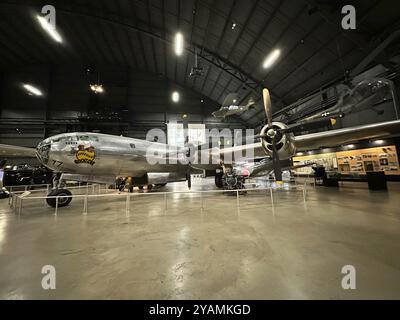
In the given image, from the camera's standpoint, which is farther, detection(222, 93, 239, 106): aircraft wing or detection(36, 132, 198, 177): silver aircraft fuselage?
detection(222, 93, 239, 106): aircraft wing

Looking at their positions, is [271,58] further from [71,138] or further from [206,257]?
[206,257]

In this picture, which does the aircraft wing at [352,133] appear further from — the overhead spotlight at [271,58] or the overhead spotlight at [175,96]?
the overhead spotlight at [175,96]

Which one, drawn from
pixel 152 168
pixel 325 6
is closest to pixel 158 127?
pixel 152 168

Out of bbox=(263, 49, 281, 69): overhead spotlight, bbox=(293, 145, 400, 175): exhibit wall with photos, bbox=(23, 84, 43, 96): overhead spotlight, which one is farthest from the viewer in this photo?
bbox=(23, 84, 43, 96): overhead spotlight

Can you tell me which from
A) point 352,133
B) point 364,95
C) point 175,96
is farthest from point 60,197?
point 175,96

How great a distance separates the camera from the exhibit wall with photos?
41.7ft

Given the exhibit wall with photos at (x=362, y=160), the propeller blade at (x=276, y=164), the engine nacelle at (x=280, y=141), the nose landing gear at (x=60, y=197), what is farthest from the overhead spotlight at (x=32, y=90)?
the exhibit wall with photos at (x=362, y=160)

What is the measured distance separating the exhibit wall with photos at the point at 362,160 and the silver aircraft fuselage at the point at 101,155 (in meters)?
16.7

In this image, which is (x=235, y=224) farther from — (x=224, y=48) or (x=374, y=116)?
(x=224, y=48)

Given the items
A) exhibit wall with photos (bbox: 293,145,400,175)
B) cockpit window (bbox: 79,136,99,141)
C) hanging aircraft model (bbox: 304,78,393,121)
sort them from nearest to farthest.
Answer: cockpit window (bbox: 79,136,99,141), hanging aircraft model (bbox: 304,78,393,121), exhibit wall with photos (bbox: 293,145,400,175)

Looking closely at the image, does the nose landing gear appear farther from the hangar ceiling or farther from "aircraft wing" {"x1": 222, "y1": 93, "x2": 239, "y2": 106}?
"aircraft wing" {"x1": 222, "y1": 93, "x2": 239, "y2": 106}

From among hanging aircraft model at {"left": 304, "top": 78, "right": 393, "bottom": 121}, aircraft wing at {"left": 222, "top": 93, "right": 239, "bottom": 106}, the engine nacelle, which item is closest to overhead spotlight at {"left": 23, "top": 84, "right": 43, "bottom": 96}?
aircraft wing at {"left": 222, "top": 93, "right": 239, "bottom": 106}

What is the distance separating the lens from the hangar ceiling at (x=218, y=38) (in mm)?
10992

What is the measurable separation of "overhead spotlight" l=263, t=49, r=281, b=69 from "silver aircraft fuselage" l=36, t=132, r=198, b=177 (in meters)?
12.3
